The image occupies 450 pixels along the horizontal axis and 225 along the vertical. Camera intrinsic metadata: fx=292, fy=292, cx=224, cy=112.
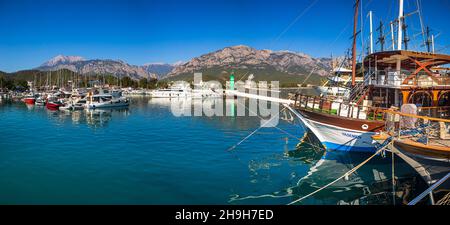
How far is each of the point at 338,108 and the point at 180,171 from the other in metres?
11.7

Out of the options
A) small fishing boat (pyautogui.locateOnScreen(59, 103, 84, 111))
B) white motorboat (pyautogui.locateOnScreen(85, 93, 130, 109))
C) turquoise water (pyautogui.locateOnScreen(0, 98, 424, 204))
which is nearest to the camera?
turquoise water (pyautogui.locateOnScreen(0, 98, 424, 204))

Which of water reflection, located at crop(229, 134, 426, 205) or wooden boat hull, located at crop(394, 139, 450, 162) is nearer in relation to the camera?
wooden boat hull, located at crop(394, 139, 450, 162)

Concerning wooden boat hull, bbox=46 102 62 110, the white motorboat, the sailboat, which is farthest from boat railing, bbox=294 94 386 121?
wooden boat hull, bbox=46 102 62 110

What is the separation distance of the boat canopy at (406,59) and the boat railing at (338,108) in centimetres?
339

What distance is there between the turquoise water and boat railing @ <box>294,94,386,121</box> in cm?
287

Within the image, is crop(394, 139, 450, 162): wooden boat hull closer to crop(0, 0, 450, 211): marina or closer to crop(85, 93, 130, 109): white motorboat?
crop(0, 0, 450, 211): marina

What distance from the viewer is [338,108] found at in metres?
20.3

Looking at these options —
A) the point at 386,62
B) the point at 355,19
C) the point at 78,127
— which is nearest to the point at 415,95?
the point at 386,62

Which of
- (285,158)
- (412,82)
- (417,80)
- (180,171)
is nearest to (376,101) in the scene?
(412,82)

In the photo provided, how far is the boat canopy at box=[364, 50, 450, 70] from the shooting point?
19.3 meters
